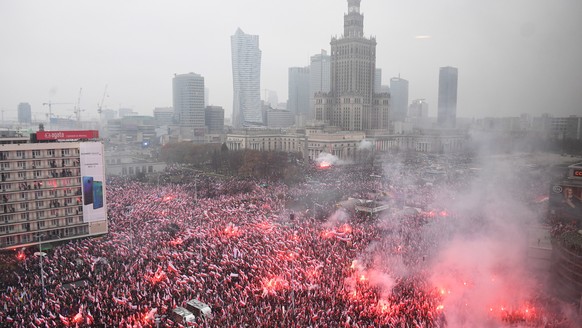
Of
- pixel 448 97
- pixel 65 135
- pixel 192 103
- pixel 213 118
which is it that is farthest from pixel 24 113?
pixel 448 97

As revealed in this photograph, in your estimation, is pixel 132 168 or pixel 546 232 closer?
pixel 546 232

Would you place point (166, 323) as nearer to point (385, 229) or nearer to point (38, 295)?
point (38, 295)

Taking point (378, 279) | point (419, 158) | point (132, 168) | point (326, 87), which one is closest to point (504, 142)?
point (378, 279)

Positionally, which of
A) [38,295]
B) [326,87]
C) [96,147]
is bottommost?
[38,295]

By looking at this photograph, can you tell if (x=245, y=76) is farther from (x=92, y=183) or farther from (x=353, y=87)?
(x=92, y=183)

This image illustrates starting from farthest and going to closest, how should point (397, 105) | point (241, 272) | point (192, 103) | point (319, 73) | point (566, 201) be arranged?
point (319, 73) → point (192, 103) → point (397, 105) → point (566, 201) → point (241, 272)
